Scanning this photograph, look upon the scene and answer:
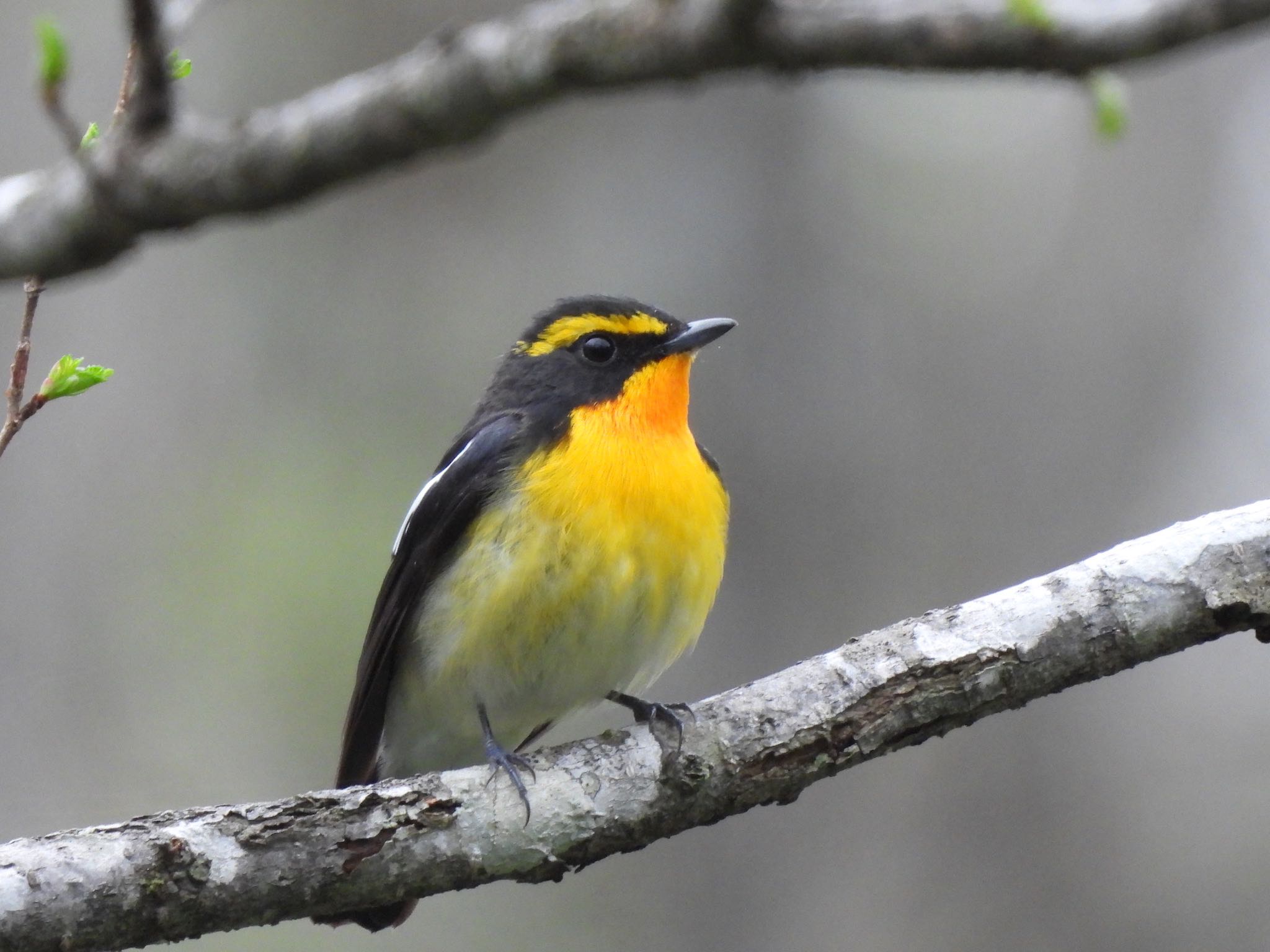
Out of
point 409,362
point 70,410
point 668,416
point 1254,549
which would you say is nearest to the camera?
point 1254,549

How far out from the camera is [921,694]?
128 inches

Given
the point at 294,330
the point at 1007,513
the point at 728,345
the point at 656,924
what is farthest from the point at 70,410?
the point at 1007,513

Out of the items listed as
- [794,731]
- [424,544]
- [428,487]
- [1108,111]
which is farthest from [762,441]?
[794,731]

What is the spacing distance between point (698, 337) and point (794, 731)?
64.6 inches

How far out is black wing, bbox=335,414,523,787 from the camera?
13.9 ft

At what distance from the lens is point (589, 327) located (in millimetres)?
4625

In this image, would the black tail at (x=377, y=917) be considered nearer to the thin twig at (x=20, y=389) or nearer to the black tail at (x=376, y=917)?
the black tail at (x=376, y=917)

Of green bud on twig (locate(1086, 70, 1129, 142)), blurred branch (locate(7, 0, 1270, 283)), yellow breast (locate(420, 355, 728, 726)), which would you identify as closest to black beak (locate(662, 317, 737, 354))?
yellow breast (locate(420, 355, 728, 726))

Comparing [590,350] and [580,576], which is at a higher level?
[590,350]

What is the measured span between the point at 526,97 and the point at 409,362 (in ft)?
19.5

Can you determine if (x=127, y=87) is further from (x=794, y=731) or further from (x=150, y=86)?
(x=794, y=731)

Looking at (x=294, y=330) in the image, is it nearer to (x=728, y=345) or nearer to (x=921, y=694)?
(x=728, y=345)

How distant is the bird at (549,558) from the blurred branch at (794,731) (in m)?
0.29

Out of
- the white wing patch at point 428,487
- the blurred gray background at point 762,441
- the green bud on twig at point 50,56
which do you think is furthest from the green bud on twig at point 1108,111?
the blurred gray background at point 762,441
